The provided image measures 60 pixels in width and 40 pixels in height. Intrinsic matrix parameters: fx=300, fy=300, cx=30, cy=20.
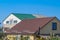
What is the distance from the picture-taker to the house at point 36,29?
3781 centimetres

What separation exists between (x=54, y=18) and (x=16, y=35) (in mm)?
5607

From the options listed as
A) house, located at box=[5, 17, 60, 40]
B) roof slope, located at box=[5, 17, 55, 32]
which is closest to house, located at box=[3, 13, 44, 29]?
roof slope, located at box=[5, 17, 55, 32]

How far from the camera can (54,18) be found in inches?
1583

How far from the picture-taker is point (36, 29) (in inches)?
1495

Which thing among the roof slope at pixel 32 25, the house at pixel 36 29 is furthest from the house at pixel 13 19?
the house at pixel 36 29

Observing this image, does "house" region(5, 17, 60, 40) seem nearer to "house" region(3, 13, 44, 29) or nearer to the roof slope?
the roof slope

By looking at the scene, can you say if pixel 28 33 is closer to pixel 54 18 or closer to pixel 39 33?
pixel 39 33

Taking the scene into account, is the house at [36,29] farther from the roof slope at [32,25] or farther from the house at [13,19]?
the house at [13,19]

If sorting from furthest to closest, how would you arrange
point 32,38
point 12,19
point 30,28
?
point 12,19
point 30,28
point 32,38

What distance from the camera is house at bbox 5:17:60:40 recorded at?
3781cm

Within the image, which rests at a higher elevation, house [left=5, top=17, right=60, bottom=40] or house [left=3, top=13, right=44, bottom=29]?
house [left=3, top=13, right=44, bottom=29]

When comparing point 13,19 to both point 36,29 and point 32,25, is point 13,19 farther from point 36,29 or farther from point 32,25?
point 36,29

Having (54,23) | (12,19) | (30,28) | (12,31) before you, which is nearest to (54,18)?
(54,23)

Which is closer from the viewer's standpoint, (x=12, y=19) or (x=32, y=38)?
(x=32, y=38)
